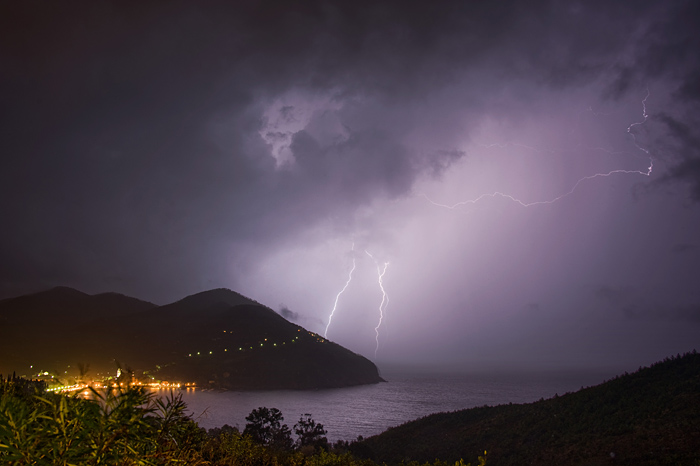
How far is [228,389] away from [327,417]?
65422 mm

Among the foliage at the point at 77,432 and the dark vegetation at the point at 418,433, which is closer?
the foliage at the point at 77,432

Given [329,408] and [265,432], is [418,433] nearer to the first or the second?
[265,432]

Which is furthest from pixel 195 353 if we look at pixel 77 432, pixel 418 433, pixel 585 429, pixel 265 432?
pixel 77 432

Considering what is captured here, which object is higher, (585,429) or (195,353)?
(585,429)

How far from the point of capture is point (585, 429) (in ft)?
99.8

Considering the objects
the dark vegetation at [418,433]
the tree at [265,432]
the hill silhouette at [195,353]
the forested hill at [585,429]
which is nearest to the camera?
the dark vegetation at [418,433]

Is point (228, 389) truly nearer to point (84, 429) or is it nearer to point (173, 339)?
point (173, 339)

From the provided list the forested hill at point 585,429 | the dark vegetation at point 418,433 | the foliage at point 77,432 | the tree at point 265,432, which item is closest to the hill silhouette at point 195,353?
the tree at point 265,432

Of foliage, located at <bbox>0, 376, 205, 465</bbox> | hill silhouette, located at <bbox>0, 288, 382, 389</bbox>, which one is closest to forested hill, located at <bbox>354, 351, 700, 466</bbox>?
foliage, located at <bbox>0, 376, 205, 465</bbox>

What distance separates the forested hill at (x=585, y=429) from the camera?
78.8ft

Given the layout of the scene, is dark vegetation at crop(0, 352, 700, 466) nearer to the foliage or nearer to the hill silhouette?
the foliage

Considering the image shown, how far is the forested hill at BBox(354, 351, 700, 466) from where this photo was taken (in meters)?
24.0

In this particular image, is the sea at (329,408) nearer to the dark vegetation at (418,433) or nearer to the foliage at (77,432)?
the dark vegetation at (418,433)

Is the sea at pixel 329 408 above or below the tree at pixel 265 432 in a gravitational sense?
below
